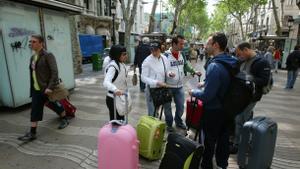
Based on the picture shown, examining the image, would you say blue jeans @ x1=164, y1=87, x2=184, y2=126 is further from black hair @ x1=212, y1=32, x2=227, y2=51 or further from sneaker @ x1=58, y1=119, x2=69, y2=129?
sneaker @ x1=58, y1=119, x2=69, y2=129

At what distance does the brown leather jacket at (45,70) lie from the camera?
4410mm

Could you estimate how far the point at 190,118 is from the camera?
15.1 feet

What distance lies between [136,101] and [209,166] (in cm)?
458

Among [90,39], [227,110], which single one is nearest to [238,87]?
Result: [227,110]

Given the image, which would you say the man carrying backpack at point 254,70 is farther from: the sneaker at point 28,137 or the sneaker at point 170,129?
the sneaker at point 28,137

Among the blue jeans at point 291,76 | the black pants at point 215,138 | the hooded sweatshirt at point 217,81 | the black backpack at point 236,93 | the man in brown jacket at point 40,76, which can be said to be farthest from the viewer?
the blue jeans at point 291,76

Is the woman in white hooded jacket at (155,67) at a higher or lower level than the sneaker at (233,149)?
higher

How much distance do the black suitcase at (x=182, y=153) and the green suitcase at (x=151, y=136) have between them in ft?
1.73

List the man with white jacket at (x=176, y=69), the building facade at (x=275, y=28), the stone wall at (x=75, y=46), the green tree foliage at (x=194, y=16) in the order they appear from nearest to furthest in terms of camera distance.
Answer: the man with white jacket at (x=176, y=69), the stone wall at (x=75, y=46), the building facade at (x=275, y=28), the green tree foliage at (x=194, y=16)

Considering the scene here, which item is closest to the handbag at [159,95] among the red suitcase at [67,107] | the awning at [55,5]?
the red suitcase at [67,107]

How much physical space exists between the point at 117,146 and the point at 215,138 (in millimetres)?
1242

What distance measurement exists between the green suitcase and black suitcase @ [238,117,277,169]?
3.68ft

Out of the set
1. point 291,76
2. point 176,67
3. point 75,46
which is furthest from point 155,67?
point 75,46

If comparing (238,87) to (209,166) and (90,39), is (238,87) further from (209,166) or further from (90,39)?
(90,39)
